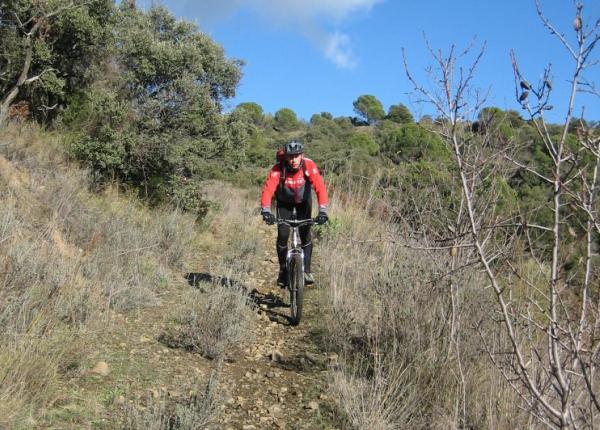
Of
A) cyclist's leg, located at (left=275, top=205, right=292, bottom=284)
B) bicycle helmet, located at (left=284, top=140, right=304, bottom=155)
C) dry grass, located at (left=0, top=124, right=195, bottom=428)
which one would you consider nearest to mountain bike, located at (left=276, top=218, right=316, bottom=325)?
cyclist's leg, located at (left=275, top=205, right=292, bottom=284)

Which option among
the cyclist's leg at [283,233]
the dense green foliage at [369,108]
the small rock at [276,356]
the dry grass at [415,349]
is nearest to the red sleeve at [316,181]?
Answer: the cyclist's leg at [283,233]

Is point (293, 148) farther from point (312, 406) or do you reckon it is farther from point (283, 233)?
point (312, 406)

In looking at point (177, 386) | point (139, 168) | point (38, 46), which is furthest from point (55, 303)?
point (38, 46)

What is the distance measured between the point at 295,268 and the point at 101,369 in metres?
2.50

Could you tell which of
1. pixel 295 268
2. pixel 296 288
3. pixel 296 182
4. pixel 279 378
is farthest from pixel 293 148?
pixel 279 378

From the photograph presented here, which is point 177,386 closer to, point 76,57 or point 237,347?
point 237,347

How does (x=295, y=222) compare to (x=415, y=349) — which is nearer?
(x=415, y=349)

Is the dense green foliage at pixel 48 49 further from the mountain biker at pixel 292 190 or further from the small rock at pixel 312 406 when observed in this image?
the small rock at pixel 312 406

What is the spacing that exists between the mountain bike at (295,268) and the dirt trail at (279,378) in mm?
194

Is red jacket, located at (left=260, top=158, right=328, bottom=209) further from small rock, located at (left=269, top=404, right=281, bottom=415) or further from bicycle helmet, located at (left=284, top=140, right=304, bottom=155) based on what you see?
small rock, located at (left=269, top=404, right=281, bottom=415)

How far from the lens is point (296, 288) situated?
5895 mm

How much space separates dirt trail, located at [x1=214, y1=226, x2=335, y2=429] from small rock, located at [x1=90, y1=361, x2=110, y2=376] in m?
0.91

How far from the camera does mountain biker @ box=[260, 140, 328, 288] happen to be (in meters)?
6.02

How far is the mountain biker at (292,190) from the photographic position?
602cm
